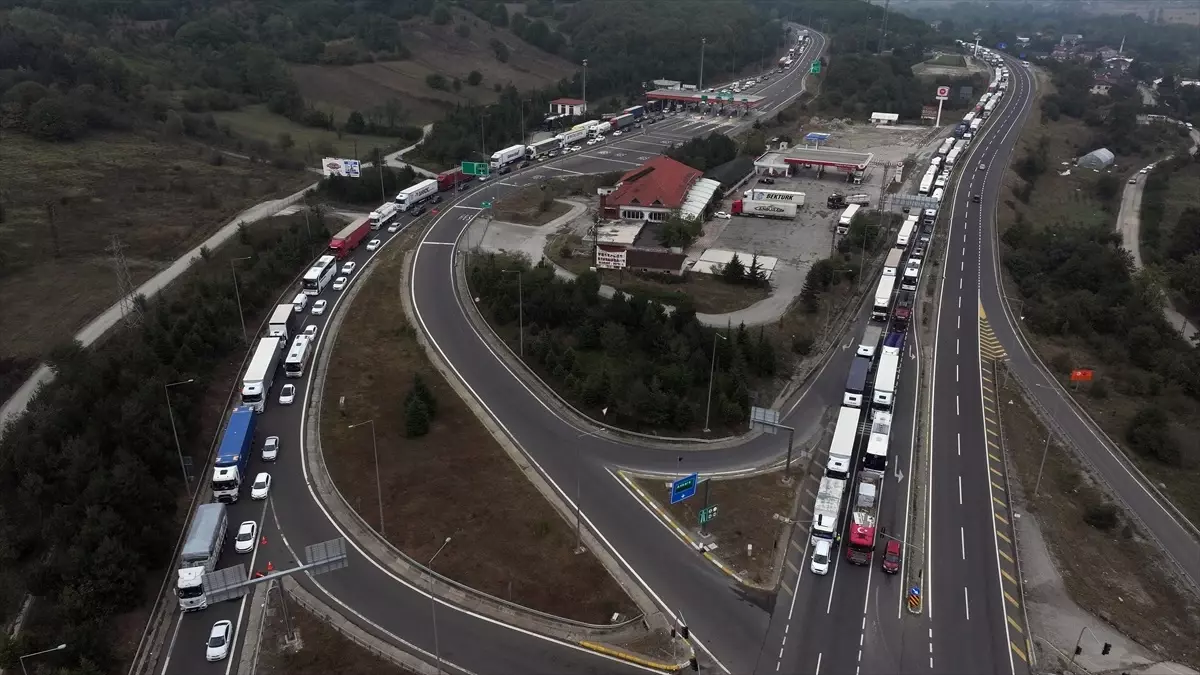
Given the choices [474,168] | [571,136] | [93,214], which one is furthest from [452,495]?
[571,136]

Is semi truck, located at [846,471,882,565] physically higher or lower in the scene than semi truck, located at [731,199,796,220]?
lower

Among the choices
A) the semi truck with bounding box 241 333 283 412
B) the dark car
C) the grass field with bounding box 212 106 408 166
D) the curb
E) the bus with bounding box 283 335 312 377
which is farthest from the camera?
the grass field with bounding box 212 106 408 166

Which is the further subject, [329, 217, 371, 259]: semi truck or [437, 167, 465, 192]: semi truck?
[437, 167, 465, 192]: semi truck

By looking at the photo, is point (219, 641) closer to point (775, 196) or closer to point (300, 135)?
point (775, 196)

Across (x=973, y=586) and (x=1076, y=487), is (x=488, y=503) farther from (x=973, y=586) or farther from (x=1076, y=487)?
(x=1076, y=487)

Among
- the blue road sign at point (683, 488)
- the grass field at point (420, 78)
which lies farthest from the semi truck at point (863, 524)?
the grass field at point (420, 78)

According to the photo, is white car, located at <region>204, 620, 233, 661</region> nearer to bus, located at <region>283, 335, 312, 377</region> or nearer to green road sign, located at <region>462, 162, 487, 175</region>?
bus, located at <region>283, 335, 312, 377</region>

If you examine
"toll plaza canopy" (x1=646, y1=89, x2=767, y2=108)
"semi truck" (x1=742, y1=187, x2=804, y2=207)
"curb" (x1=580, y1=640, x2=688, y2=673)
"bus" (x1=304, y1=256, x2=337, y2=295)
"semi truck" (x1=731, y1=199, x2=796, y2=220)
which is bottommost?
"curb" (x1=580, y1=640, x2=688, y2=673)

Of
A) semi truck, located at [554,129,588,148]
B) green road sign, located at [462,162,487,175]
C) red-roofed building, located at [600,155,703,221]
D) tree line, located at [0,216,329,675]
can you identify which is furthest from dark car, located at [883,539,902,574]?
semi truck, located at [554,129,588,148]
